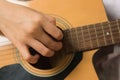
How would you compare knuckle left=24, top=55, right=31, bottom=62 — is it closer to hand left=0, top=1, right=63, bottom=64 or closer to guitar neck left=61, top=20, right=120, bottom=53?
hand left=0, top=1, right=63, bottom=64

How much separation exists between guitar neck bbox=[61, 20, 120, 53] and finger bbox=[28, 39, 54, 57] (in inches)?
2.8

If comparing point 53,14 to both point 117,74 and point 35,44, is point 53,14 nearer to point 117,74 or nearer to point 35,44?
point 35,44

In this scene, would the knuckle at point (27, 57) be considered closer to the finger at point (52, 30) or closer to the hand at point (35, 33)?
the hand at point (35, 33)

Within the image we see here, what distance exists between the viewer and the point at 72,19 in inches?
41.4

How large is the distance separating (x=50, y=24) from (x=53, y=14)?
5.0 inches

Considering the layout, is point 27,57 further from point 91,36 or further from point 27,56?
point 91,36

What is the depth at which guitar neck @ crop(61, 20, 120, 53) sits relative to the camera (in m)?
0.93

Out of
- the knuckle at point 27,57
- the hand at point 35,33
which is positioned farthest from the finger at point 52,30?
the knuckle at point 27,57

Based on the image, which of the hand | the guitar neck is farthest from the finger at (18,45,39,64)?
the guitar neck

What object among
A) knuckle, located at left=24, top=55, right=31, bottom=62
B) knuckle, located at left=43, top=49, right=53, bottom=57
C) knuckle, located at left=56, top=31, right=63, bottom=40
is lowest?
knuckle, located at left=24, top=55, right=31, bottom=62

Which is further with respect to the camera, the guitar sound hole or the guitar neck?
the guitar sound hole

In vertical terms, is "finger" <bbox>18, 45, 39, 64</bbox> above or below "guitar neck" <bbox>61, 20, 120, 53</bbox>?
below

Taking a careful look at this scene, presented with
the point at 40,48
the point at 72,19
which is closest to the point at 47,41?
the point at 40,48

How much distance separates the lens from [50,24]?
3.18ft
